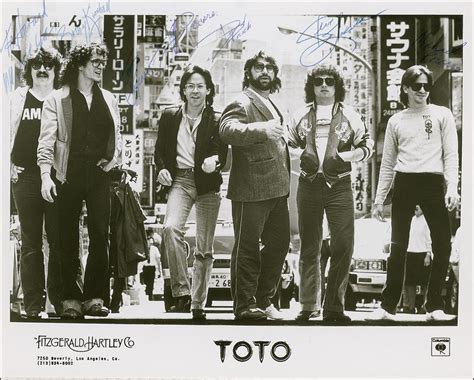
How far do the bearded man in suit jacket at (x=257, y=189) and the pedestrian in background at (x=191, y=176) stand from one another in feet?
0.37

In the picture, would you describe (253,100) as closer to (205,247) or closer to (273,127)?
(273,127)

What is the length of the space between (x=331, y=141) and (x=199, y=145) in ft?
2.67

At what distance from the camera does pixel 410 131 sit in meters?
4.14

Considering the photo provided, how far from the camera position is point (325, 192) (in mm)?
4141

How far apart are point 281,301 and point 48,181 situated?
63.3 inches

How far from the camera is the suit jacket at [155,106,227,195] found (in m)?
4.13

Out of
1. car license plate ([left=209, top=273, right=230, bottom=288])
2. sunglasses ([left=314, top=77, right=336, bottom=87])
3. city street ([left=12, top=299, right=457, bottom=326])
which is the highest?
sunglasses ([left=314, top=77, right=336, bottom=87])

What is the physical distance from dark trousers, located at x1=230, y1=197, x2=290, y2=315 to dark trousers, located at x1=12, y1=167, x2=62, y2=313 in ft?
3.65

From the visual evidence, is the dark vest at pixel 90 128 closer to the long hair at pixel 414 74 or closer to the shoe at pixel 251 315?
the shoe at pixel 251 315

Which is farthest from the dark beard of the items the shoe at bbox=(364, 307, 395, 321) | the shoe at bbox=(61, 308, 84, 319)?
the shoe at bbox=(61, 308, 84, 319)

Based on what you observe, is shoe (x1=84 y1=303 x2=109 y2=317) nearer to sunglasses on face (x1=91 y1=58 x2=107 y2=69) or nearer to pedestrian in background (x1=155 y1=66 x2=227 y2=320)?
pedestrian in background (x1=155 y1=66 x2=227 y2=320)

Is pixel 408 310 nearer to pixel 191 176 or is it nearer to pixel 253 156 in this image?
pixel 253 156
